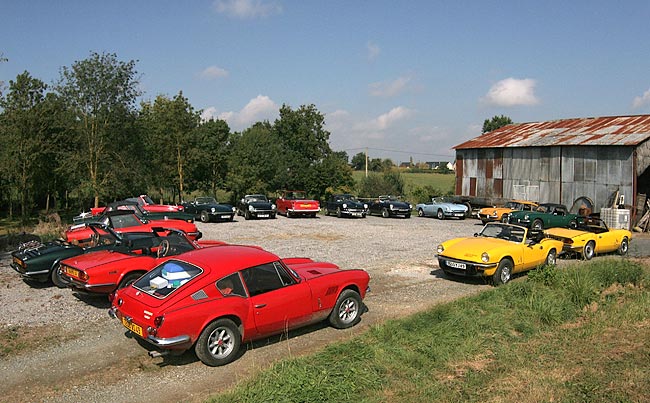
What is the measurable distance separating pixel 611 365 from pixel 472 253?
16.1 feet

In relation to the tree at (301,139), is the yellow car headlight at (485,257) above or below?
below

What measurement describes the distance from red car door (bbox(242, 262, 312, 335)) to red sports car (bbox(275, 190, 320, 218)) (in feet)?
65.0

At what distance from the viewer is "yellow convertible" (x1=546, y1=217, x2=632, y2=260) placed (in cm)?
1429

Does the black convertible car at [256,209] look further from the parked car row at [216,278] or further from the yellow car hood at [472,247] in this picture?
the yellow car hood at [472,247]

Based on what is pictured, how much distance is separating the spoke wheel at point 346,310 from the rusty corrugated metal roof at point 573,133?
22886mm

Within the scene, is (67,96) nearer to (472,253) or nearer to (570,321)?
(472,253)

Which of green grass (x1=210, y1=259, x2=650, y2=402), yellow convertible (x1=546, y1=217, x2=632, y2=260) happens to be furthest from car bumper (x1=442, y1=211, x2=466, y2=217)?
green grass (x1=210, y1=259, x2=650, y2=402)

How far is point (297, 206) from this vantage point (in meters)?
26.9

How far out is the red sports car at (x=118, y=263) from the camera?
27.1ft

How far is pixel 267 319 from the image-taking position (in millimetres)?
6566

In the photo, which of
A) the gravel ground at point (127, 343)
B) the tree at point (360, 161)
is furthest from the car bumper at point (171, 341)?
the tree at point (360, 161)

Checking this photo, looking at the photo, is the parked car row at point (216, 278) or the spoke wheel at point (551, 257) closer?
the parked car row at point (216, 278)

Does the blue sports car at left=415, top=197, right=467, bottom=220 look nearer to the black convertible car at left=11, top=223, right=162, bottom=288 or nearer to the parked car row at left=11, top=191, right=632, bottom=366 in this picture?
the parked car row at left=11, top=191, right=632, bottom=366

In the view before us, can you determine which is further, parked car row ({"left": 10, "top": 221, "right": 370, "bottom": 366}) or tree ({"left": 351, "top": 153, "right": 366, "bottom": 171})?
tree ({"left": 351, "top": 153, "right": 366, "bottom": 171})
